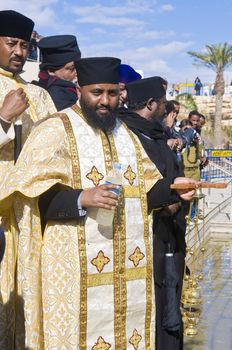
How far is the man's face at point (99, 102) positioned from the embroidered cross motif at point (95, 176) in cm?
26

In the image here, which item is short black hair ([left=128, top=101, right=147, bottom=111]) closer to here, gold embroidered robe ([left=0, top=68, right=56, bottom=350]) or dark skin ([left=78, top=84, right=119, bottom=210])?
gold embroidered robe ([left=0, top=68, right=56, bottom=350])

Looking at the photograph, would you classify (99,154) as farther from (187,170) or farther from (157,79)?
(187,170)

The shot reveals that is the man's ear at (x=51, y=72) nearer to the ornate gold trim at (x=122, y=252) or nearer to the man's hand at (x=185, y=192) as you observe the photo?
the ornate gold trim at (x=122, y=252)

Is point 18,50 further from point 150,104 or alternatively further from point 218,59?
point 218,59

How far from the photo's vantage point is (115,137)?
12.7ft

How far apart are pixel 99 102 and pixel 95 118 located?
3.8 inches

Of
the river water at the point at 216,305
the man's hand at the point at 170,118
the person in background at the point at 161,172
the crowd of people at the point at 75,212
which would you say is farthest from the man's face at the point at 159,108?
the man's hand at the point at 170,118

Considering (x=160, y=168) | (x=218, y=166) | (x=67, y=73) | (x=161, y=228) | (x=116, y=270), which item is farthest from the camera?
(x=218, y=166)

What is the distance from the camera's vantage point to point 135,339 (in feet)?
12.6

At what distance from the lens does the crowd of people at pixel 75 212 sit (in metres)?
3.53

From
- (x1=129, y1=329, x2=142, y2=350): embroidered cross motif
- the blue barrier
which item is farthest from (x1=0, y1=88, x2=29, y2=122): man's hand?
the blue barrier

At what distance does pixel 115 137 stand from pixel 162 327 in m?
1.37

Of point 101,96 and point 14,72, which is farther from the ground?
point 14,72

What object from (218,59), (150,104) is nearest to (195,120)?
(150,104)
